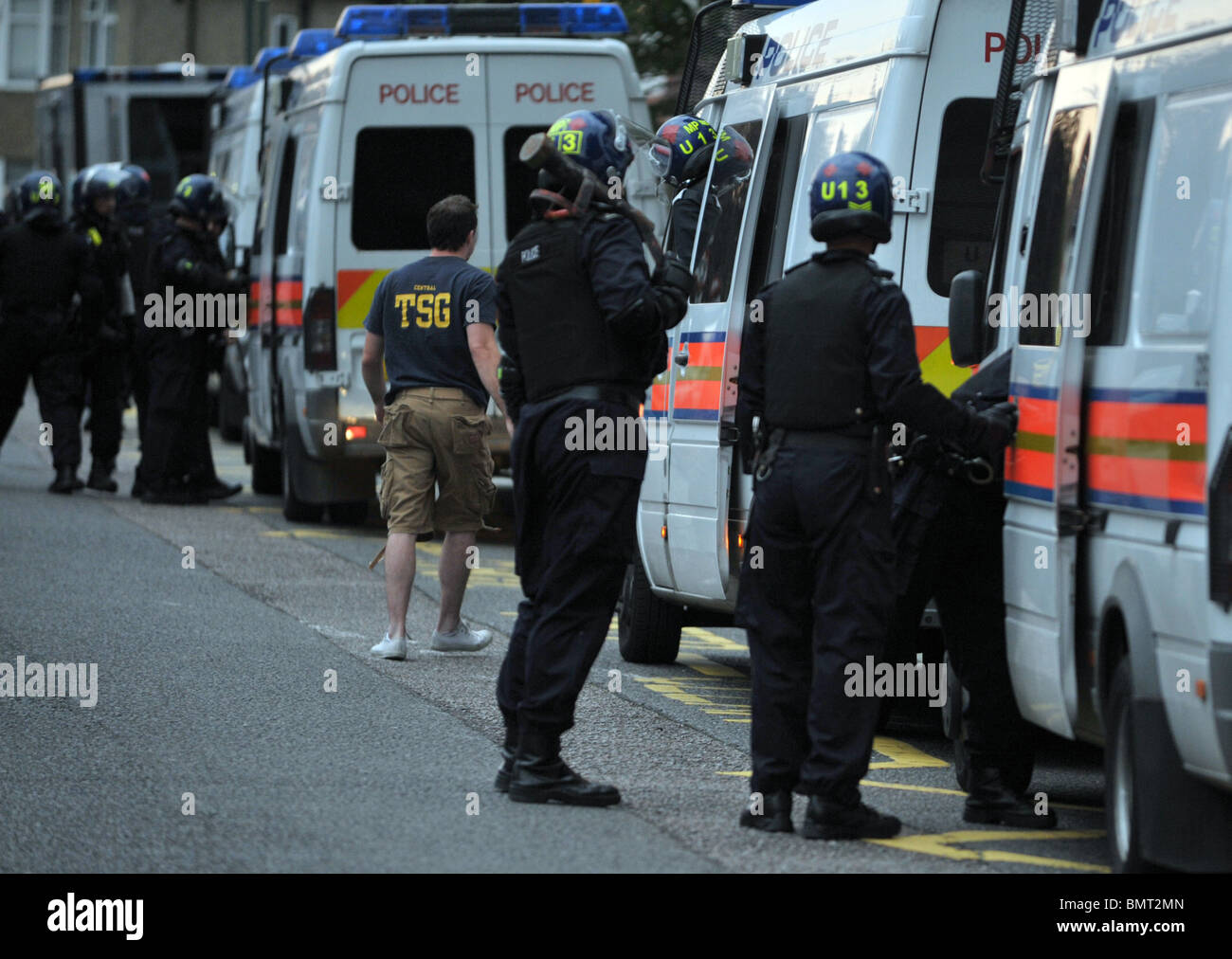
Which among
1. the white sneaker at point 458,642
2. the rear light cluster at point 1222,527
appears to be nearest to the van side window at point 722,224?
the white sneaker at point 458,642

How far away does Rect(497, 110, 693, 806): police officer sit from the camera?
22.1 ft

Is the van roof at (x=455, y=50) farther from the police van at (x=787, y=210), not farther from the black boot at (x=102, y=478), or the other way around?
the police van at (x=787, y=210)

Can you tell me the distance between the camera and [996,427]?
638cm

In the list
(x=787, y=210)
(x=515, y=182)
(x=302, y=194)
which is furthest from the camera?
(x=302, y=194)

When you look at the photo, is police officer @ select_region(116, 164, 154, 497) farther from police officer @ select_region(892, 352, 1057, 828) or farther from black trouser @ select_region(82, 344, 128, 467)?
police officer @ select_region(892, 352, 1057, 828)

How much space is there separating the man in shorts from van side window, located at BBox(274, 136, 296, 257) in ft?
18.5

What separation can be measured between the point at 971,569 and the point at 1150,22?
1647mm

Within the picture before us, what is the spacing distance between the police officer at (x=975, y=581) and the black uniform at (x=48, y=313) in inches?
435

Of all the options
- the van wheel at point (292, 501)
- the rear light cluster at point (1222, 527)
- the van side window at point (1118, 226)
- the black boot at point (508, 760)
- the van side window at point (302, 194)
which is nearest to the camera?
the rear light cluster at point (1222, 527)

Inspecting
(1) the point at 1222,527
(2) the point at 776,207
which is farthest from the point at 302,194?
(1) the point at 1222,527

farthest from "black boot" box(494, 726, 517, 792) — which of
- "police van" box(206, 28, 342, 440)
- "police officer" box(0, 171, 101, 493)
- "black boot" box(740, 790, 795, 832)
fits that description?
"police officer" box(0, 171, 101, 493)

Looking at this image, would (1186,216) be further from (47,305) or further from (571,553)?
(47,305)

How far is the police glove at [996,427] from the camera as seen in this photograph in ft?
20.9

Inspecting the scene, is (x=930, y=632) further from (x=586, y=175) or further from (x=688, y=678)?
(x=586, y=175)
